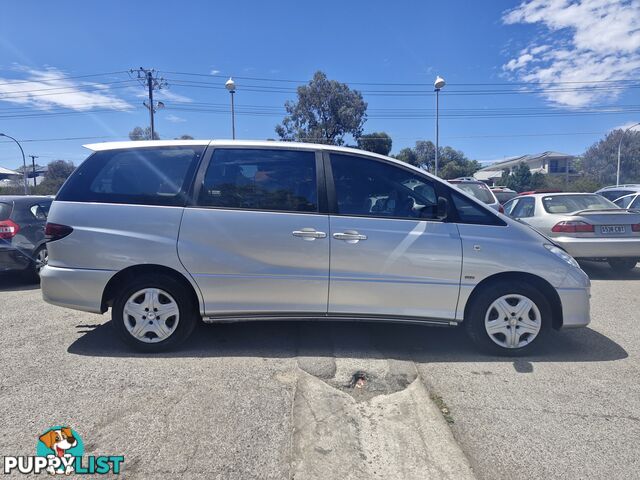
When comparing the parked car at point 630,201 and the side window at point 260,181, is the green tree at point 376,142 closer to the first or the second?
the parked car at point 630,201

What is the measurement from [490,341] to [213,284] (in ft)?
8.29

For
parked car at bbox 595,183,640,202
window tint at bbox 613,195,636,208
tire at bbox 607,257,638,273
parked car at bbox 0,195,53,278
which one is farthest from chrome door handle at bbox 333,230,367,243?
parked car at bbox 595,183,640,202

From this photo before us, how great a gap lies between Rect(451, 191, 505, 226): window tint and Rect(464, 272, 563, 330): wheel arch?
0.48 meters

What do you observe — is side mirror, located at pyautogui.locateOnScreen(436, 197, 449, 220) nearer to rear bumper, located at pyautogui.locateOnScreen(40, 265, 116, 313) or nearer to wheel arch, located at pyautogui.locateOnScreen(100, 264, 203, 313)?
wheel arch, located at pyautogui.locateOnScreen(100, 264, 203, 313)

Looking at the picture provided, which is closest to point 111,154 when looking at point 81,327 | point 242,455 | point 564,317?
point 81,327

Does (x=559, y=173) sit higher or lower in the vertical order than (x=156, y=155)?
higher

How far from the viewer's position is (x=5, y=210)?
606 centimetres

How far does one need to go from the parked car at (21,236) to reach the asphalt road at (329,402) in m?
2.29

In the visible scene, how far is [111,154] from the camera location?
364 centimetres

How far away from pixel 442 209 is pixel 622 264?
6038mm

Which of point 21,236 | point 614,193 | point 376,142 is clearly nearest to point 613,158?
point 376,142

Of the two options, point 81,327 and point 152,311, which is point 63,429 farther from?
point 81,327

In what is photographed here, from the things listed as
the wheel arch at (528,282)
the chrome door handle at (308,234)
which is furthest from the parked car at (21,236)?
the wheel arch at (528,282)

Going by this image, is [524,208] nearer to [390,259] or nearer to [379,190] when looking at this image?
[379,190]
